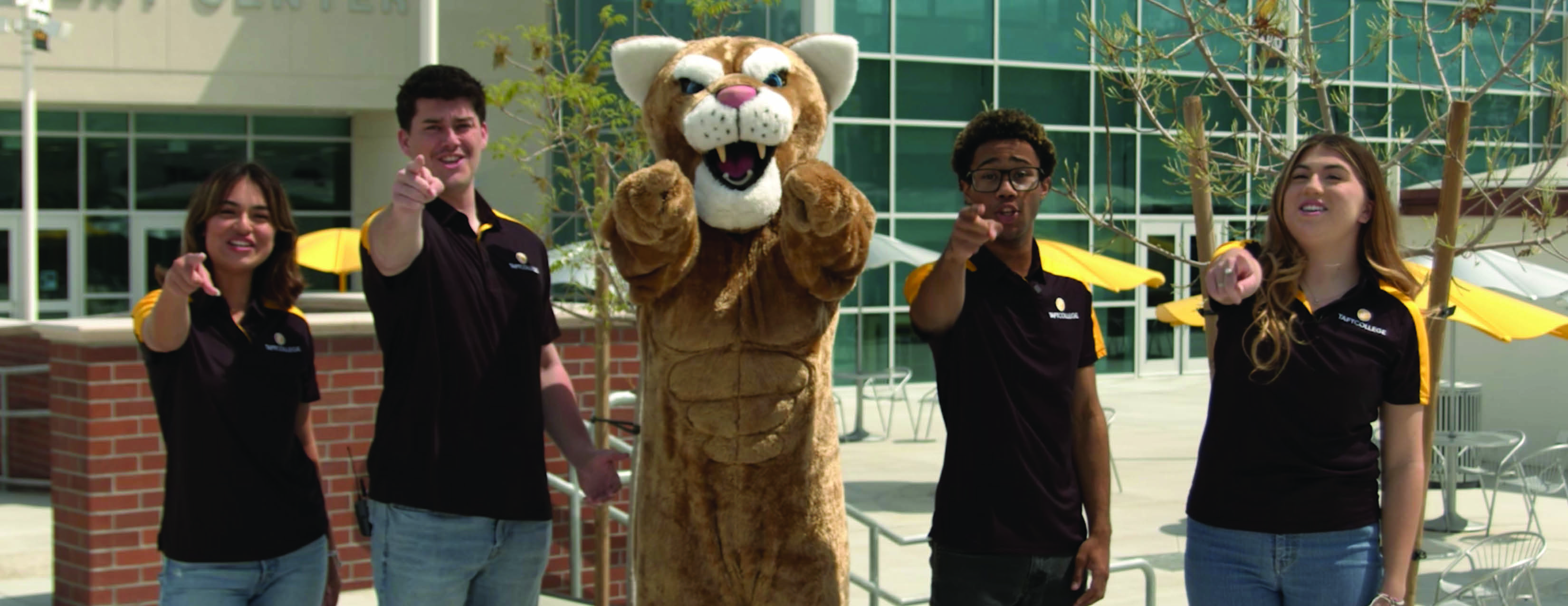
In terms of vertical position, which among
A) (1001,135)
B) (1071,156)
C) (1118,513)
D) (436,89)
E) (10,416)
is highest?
(1071,156)

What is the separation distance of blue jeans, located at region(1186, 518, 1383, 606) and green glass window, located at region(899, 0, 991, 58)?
15658 mm

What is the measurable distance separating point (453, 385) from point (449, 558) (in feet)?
1.36

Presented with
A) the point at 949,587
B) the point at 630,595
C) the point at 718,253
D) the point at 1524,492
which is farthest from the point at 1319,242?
the point at 1524,492

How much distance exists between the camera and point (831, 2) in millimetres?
17766

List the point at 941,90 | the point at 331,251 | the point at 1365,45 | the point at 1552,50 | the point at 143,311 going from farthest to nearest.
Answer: the point at 1365,45 → the point at 1552,50 → the point at 941,90 → the point at 331,251 → the point at 143,311

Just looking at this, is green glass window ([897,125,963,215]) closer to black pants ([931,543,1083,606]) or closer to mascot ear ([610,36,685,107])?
mascot ear ([610,36,685,107])

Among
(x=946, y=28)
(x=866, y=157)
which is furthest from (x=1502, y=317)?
(x=946, y=28)

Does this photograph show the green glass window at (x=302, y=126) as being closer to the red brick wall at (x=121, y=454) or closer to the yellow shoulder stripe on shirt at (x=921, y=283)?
the red brick wall at (x=121, y=454)

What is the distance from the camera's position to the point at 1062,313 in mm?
3414

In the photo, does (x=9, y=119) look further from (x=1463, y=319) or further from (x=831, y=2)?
(x=1463, y=319)

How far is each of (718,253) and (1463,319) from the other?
6.17 metres

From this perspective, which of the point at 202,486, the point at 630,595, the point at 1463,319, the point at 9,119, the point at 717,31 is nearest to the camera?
the point at 202,486

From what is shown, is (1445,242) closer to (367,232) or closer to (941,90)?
(367,232)

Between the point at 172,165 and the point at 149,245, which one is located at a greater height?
the point at 172,165
